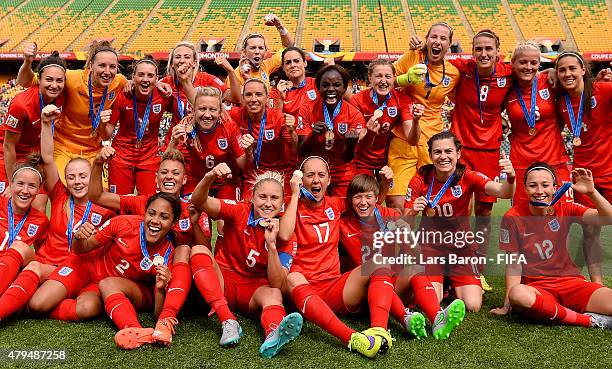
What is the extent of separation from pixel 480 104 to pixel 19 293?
383cm

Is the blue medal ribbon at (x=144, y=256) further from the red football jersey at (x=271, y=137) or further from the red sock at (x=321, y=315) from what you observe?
the red football jersey at (x=271, y=137)

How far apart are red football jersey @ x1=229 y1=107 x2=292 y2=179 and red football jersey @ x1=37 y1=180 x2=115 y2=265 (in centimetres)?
118

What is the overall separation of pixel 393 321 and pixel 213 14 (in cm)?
2969

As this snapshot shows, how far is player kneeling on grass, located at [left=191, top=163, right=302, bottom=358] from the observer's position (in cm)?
342

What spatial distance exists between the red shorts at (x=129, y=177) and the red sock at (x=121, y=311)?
62.3 inches

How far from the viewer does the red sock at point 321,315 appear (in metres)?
3.20

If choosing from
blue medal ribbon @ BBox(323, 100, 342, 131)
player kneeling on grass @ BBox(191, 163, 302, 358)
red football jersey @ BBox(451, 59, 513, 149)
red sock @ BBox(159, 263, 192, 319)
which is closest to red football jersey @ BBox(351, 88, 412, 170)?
blue medal ribbon @ BBox(323, 100, 342, 131)

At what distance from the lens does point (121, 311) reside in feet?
11.1

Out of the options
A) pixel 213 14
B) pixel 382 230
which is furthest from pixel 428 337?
pixel 213 14

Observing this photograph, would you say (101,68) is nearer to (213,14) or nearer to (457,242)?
(457,242)

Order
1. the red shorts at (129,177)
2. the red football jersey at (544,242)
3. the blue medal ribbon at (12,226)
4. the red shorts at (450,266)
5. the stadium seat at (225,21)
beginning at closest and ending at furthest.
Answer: the red football jersey at (544,242)
the blue medal ribbon at (12,226)
the red shorts at (450,266)
the red shorts at (129,177)
the stadium seat at (225,21)

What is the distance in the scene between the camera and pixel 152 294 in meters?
3.78

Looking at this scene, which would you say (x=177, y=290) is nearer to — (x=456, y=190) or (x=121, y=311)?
(x=121, y=311)

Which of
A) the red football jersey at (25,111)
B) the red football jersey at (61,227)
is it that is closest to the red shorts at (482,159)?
the red football jersey at (61,227)
